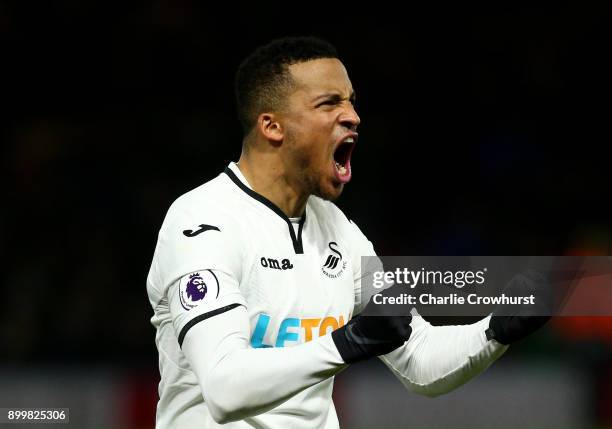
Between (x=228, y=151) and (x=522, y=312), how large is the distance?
21.2 feet

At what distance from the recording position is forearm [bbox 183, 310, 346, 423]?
120 inches

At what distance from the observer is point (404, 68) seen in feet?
34.2

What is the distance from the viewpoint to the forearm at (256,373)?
3037 millimetres

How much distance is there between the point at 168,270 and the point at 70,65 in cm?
713

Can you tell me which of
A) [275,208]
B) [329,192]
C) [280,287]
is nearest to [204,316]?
[280,287]

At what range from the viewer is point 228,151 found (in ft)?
31.7

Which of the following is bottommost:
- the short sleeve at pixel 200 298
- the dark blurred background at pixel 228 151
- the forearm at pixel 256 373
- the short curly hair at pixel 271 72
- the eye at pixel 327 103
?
the forearm at pixel 256 373

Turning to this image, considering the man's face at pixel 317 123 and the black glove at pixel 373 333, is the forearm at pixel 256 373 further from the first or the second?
the man's face at pixel 317 123

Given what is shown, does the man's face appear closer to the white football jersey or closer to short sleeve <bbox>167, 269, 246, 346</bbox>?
the white football jersey

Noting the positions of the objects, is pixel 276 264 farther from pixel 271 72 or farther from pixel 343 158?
pixel 271 72

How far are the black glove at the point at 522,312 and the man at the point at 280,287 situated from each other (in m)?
0.01

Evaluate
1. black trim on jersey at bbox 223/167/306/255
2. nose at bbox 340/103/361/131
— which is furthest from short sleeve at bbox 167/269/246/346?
nose at bbox 340/103/361/131

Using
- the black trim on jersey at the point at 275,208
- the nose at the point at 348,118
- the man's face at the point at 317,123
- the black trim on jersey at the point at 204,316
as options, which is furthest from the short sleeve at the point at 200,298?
the nose at the point at 348,118

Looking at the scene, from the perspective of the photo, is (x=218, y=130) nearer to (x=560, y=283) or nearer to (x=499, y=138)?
(x=499, y=138)
